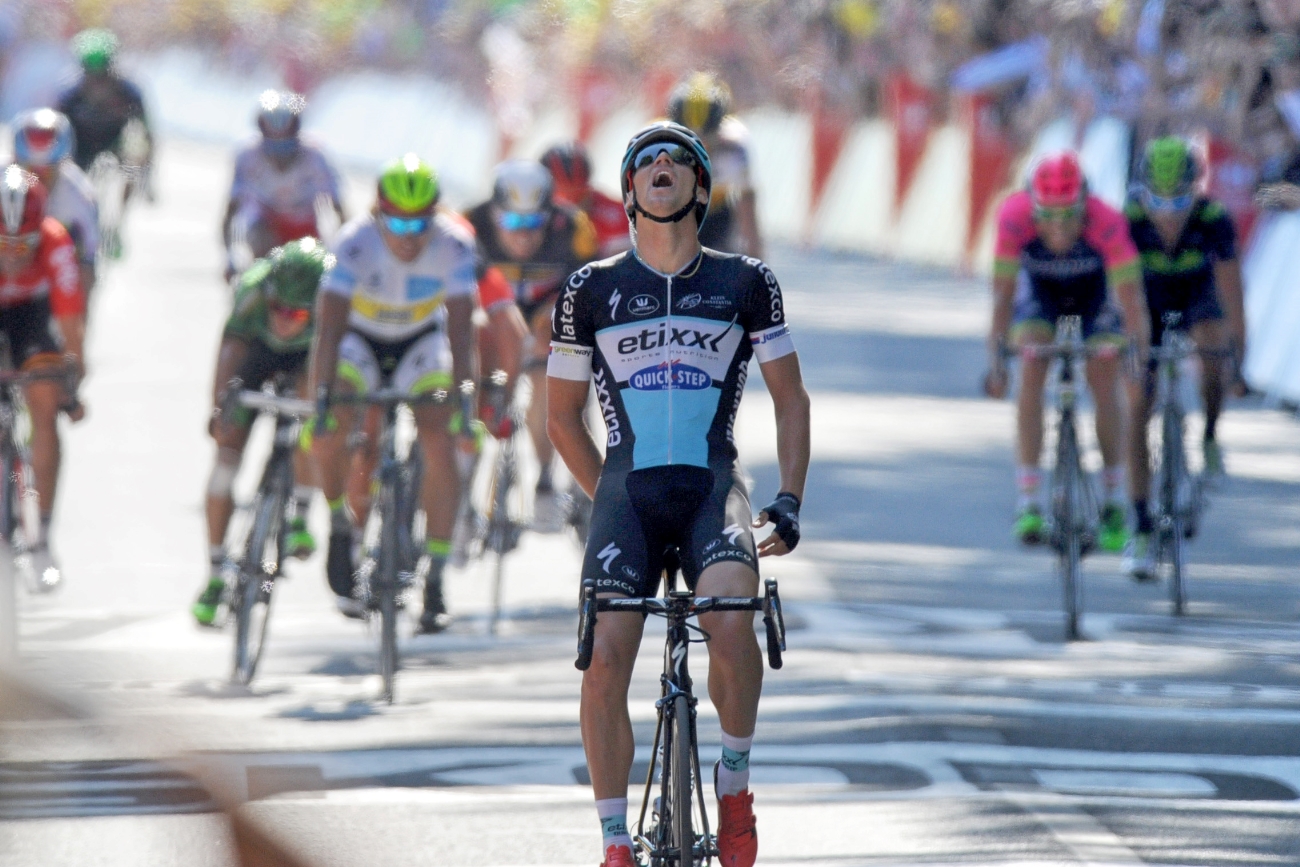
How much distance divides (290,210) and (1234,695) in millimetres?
8153

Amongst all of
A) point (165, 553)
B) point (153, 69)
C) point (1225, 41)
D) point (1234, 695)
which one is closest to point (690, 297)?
point (1234, 695)

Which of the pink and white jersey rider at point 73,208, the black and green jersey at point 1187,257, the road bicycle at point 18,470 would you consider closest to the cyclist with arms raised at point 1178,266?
the black and green jersey at point 1187,257

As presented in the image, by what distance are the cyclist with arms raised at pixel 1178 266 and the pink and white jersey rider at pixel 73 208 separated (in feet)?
18.9

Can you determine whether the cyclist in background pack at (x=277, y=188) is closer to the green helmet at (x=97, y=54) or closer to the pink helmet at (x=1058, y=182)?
the green helmet at (x=97, y=54)

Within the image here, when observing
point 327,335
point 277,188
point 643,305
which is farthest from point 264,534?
point 277,188

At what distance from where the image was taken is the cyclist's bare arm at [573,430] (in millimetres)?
6305

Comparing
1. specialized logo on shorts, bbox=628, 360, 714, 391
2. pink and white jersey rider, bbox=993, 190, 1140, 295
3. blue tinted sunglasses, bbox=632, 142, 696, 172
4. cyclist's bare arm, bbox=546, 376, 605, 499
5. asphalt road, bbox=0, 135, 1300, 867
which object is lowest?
asphalt road, bbox=0, 135, 1300, 867

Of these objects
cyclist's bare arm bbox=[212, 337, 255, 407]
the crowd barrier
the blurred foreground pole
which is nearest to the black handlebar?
the blurred foreground pole

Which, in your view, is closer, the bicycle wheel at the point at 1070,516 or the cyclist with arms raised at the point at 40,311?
the bicycle wheel at the point at 1070,516

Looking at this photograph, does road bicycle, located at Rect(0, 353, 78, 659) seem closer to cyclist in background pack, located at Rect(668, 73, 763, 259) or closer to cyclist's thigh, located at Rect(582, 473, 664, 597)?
cyclist in background pack, located at Rect(668, 73, 763, 259)

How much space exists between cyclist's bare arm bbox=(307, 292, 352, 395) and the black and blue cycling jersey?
374cm

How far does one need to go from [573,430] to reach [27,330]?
6226 millimetres

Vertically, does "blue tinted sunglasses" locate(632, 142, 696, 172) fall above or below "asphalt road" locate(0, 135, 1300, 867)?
above

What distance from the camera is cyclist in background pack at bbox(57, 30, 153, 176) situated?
21.4 metres
